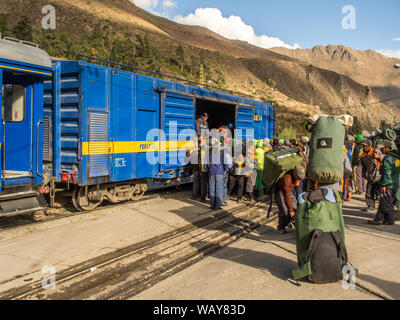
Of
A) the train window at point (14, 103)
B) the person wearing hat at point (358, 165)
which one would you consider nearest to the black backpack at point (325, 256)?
the train window at point (14, 103)

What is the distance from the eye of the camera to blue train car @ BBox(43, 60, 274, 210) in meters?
8.52

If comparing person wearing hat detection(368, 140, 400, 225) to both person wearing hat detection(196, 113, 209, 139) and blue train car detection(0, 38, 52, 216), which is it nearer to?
person wearing hat detection(196, 113, 209, 139)

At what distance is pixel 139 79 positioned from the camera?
33.0ft

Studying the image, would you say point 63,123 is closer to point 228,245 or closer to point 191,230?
point 191,230

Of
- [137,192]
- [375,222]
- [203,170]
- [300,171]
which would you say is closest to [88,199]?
[137,192]

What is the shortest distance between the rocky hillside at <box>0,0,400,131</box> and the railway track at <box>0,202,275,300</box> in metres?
10.4

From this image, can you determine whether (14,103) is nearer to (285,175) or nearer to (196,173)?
(196,173)

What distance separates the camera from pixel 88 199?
932 centimetres

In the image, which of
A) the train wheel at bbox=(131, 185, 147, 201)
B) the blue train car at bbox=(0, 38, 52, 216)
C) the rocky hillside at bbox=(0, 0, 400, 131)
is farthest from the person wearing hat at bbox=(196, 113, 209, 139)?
the blue train car at bbox=(0, 38, 52, 216)

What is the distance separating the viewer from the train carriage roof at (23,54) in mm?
6871

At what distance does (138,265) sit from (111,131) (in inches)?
180

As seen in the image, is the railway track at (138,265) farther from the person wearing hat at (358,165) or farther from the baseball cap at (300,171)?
the person wearing hat at (358,165)
